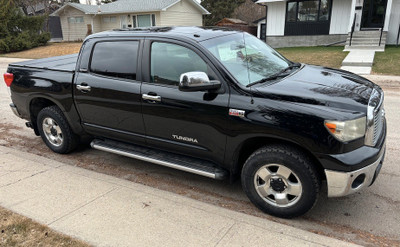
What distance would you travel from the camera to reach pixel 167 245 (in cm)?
298

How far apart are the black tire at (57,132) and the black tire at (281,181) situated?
296cm

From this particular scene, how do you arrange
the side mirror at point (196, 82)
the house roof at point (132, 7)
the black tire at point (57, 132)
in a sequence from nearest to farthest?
the side mirror at point (196, 82)
the black tire at point (57, 132)
the house roof at point (132, 7)

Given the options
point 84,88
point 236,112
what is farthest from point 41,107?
point 236,112

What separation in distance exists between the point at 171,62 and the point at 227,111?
972mm

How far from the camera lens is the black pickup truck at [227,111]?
3.00 meters

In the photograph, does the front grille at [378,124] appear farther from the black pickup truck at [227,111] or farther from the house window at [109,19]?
the house window at [109,19]

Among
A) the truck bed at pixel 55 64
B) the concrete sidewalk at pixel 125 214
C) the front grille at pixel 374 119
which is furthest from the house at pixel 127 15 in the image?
the front grille at pixel 374 119

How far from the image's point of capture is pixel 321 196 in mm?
3801

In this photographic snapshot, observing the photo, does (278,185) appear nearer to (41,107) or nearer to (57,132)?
(57,132)

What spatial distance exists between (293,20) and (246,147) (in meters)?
20.7

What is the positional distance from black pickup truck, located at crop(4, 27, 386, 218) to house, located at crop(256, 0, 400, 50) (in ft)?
53.1

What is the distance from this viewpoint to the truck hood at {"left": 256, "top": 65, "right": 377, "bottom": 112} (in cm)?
306

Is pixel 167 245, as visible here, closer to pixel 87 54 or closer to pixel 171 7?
pixel 87 54

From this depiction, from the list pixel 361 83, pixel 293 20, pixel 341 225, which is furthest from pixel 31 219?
pixel 293 20
